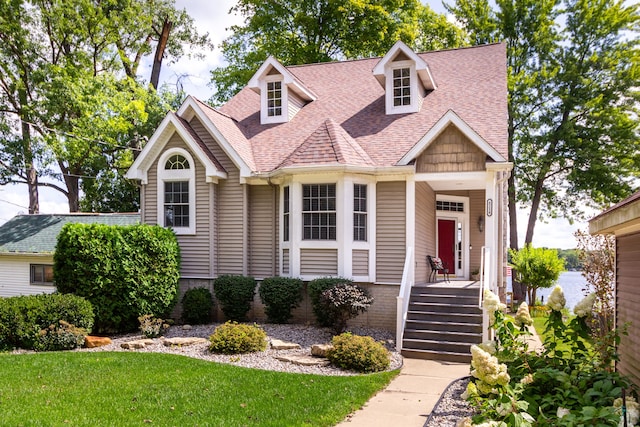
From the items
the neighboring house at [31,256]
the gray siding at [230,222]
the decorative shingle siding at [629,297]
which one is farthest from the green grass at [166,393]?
the neighboring house at [31,256]

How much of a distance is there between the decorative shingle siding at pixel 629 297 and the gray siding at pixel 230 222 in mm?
9389

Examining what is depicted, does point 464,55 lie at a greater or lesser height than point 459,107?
greater

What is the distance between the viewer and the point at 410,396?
7.36 m

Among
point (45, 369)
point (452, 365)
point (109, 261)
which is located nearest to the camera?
point (45, 369)

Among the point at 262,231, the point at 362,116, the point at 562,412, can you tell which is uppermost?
the point at 362,116

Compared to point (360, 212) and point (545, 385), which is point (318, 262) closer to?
point (360, 212)

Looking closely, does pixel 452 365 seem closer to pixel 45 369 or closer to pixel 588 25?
pixel 45 369

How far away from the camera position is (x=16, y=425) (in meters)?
A: 5.71

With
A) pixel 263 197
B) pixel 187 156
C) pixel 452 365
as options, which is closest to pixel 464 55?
pixel 263 197

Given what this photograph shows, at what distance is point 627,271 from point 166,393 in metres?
6.03

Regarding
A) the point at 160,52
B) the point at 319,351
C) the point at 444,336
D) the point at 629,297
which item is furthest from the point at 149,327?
the point at 160,52

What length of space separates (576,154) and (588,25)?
6273mm

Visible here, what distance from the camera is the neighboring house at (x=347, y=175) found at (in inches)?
481

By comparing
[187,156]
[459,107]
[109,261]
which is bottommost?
[109,261]
